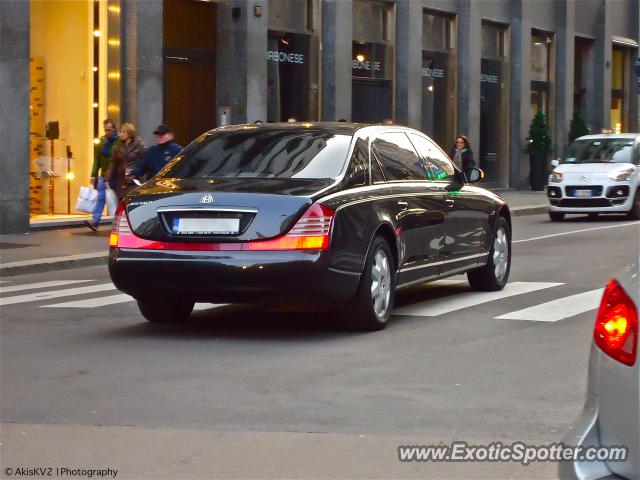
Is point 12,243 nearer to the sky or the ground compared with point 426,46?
nearer to the ground

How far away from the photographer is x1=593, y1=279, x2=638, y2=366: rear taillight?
4020 millimetres

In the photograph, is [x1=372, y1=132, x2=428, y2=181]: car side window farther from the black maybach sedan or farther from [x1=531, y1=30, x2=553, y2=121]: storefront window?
[x1=531, y1=30, x2=553, y2=121]: storefront window

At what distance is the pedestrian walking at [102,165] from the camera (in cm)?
2205

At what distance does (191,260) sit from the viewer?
9.77 m

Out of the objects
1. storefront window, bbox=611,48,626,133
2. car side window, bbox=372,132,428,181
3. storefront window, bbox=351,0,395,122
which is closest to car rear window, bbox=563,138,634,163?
storefront window, bbox=351,0,395,122

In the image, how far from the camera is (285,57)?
29625 mm

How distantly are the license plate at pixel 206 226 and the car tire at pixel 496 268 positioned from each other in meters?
3.83

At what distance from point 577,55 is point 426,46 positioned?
1190 centimetres

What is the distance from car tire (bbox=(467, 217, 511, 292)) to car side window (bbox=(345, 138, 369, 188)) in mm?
2455

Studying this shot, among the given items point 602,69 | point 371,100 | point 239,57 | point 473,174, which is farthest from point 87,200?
point 602,69

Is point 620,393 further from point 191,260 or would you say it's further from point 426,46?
point 426,46

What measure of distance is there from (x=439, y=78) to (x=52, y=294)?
76.8 feet

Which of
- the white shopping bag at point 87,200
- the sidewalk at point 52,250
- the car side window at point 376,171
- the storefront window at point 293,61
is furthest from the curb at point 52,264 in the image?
the storefront window at point 293,61

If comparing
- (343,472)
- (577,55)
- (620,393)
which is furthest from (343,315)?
(577,55)
